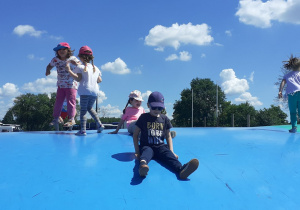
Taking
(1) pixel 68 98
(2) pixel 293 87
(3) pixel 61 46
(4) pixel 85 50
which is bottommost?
(1) pixel 68 98

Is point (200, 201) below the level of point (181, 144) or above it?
below

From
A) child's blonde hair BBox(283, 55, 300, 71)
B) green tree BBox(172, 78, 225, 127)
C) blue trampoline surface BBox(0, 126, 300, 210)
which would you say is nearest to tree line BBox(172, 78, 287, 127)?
green tree BBox(172, 78, 225, 127)

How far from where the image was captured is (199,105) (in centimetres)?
4350

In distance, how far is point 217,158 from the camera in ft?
10.3

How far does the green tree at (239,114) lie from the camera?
146 feet

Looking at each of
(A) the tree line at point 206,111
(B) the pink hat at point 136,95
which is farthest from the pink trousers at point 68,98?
(A) the tree line at point 206,111

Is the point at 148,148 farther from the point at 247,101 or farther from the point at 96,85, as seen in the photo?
the point at 247,101

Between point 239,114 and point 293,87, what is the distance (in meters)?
43.5

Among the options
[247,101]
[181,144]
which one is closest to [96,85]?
[181,144]

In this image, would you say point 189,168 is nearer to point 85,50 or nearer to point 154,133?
point 154,133

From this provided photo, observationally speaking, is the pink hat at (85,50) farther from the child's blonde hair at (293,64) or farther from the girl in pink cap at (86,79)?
the child's blonde hair at (293,64)

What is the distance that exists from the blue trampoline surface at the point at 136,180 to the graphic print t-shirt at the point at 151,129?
0.28 m

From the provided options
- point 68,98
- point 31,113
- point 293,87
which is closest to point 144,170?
point 68,98

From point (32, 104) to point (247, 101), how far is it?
4226 cm
